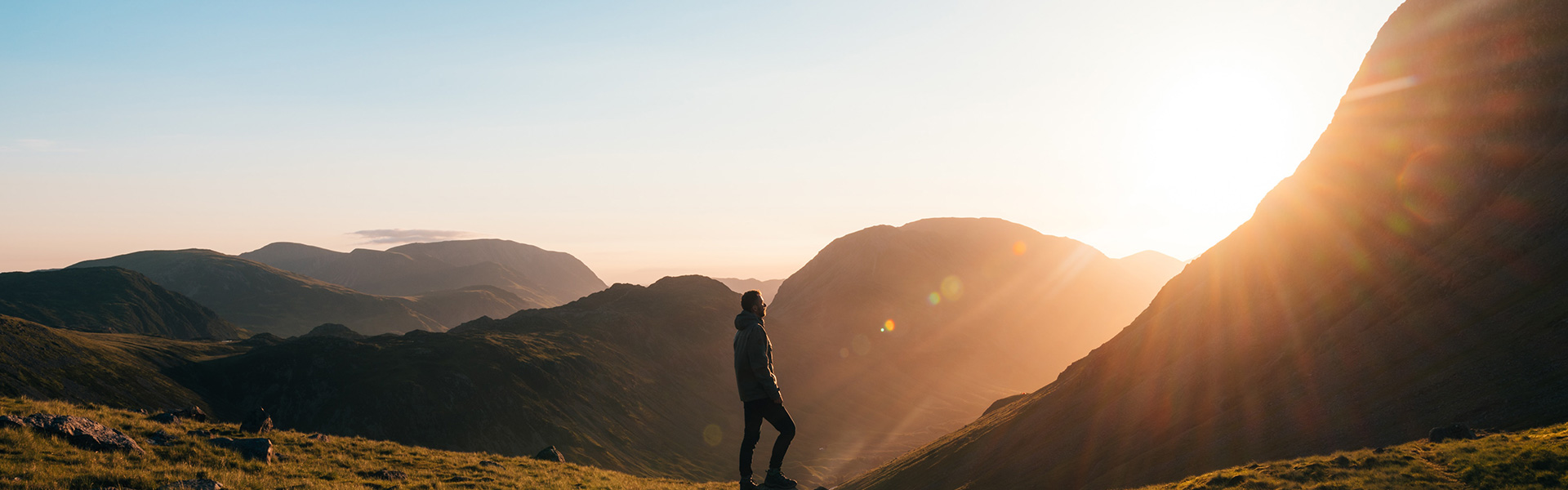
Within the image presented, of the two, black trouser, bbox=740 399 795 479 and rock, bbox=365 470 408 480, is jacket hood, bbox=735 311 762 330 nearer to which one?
black trouser, bbox=740 399 795 479

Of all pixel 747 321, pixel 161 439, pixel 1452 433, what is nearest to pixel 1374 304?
pixel 1452 433

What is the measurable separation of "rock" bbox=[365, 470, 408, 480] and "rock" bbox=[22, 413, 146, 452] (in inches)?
204

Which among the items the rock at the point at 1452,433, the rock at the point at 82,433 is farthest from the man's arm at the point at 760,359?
the rock at the point at 1452,433

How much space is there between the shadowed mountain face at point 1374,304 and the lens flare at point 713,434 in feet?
237

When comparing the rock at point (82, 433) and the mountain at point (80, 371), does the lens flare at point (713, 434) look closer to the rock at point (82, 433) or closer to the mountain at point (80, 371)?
the mountain at point (80, 371)

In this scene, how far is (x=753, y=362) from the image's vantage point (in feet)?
49.3

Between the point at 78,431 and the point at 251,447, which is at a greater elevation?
the point at 78,431

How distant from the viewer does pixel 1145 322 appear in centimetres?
7431

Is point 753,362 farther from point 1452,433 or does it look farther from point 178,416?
point 1452,433

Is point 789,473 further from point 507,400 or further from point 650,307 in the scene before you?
point 650,307

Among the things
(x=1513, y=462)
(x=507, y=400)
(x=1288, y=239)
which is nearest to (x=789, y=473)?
(x=507, y=400)

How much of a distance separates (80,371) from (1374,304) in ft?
468

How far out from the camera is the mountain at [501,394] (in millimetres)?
106438

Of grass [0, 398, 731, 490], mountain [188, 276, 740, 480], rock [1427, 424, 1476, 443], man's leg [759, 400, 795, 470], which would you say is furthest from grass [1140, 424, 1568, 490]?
mountain [188, 276, 740, 480]
